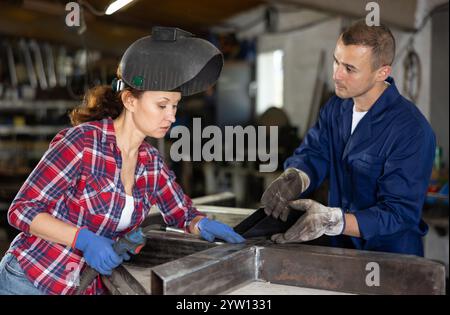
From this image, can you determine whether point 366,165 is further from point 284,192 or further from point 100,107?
point 100,107

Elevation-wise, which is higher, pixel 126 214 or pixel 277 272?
pixel 126 214

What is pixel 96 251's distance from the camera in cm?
158

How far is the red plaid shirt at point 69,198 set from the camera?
1.61 meters

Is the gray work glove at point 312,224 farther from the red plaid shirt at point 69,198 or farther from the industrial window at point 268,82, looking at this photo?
the industrial window at point 268,82

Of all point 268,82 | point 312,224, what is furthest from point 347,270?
point 268,82

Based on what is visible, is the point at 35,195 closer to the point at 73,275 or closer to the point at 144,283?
the point at 73,275

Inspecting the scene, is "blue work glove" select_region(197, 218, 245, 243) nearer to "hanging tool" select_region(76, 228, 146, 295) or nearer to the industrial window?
"hanging tool" select_region(76, 228, 146, 295)

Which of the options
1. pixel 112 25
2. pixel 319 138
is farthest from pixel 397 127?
pixel 112 25

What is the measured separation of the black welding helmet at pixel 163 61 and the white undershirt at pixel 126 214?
0.39 meters

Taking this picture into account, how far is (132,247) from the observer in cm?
166

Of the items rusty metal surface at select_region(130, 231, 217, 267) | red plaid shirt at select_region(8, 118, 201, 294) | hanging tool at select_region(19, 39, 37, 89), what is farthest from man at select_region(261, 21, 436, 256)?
hanging tool at select_region(19, 39, 37, 89)

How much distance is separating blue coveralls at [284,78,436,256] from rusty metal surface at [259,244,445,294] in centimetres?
31

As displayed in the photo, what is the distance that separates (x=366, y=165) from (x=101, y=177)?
1039mm

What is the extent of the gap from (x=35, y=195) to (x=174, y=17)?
17.7 feet
